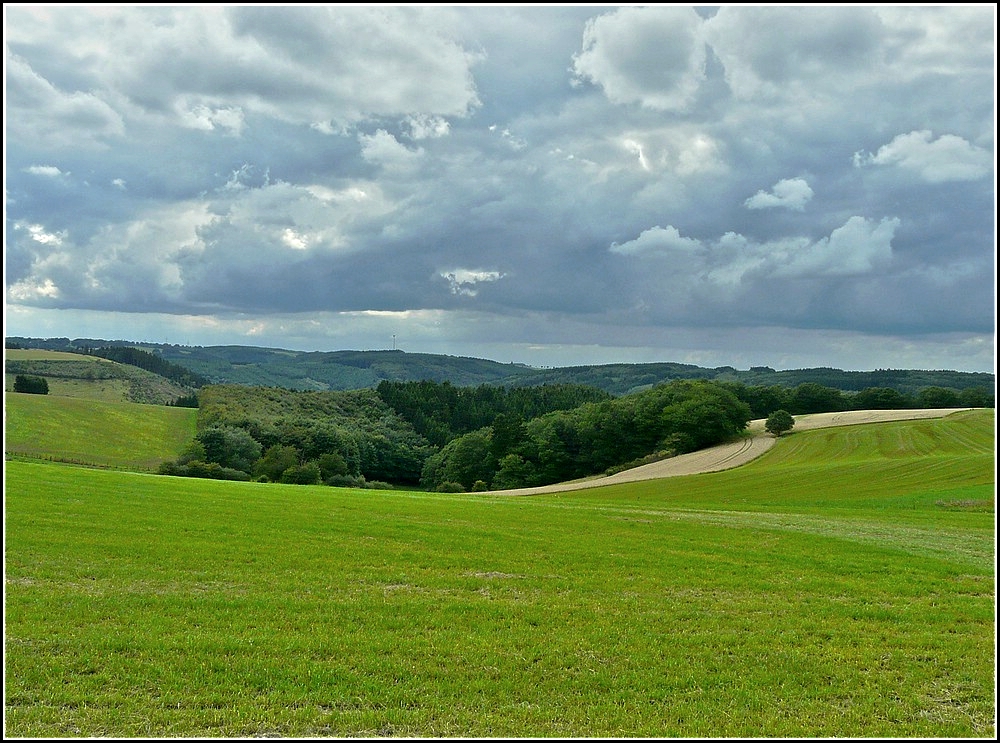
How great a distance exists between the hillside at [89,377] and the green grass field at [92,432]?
2852 cm

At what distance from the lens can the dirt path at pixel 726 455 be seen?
87312mm

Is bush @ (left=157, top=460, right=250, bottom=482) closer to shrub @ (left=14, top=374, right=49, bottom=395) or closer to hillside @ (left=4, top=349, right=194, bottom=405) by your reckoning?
shrub @ (left=14, top=374, right=49, bottom=395)

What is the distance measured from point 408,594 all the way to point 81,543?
33.3ft

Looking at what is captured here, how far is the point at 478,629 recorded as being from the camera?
12609mm

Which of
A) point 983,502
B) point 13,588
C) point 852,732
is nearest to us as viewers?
point 852,732

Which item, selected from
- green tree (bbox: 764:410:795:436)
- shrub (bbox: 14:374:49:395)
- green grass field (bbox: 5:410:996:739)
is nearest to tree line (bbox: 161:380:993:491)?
green tree (bbox: 764:410:795:436)

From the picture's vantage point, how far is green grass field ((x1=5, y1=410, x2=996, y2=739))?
9.28 m

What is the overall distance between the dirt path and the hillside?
109970 millimetres

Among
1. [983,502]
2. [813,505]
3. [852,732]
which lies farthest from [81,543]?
[983,502]

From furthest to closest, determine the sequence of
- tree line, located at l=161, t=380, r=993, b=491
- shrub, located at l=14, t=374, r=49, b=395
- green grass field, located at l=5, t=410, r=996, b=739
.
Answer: shrub, located at l=14, t=374, r=49, b=395 < tree line, located at l=161, t=380, r=993, b=491 < green grass field, located at l=5, t=410, r=996, b=739

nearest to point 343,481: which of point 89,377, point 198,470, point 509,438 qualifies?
point 198,470

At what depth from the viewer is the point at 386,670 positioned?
34.6 ft

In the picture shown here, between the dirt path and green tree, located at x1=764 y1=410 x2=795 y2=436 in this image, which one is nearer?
the dirt path

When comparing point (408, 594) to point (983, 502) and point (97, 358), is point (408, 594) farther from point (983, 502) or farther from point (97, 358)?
point (97, 358)
